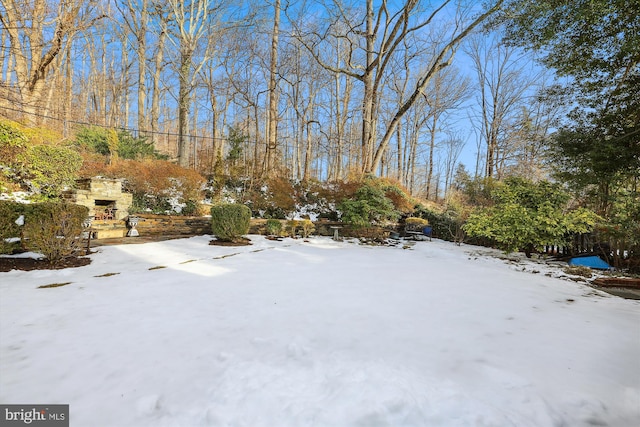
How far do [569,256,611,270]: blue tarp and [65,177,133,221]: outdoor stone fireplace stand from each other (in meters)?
12.8

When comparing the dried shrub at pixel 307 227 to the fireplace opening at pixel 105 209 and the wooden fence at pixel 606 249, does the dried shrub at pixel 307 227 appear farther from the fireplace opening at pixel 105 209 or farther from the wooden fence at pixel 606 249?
the wooden fence at pixel 606 249

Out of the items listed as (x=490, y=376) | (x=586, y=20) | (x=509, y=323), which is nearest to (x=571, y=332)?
(x=509, y=323)

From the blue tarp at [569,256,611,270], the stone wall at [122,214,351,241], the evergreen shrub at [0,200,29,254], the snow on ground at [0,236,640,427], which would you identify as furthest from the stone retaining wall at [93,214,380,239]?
the blue tarp at [569,256,611,270]

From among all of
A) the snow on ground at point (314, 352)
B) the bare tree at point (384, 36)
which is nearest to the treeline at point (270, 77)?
the bare tree at point (384, 36)

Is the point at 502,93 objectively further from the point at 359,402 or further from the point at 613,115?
the point at 359,402

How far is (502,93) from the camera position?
16.7 metres

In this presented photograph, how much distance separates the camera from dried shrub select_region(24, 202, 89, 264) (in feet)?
13.4

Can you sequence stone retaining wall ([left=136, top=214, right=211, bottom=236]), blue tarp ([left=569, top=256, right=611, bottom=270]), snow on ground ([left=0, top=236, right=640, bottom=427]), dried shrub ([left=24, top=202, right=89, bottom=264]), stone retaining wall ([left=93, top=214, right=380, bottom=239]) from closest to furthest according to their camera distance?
snow on ground ([left=0, top=236, right=640, bottom=427])
dried shrub ([left=24, top=202, right=89, bottom=264])
blue tarp ([left=569, top=256, right=611, bottom=270])
stone retaining wall ([left=93, top=214, right=380, bottom=239])
stone retaining wall ([left=136, top=214, right=211, bottom=236])

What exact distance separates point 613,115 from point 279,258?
28.6 feet

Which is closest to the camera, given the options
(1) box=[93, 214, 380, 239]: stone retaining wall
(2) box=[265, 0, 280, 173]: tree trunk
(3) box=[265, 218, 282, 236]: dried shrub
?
(1) box=[93, 214, 380, 239]: stone retaining wall

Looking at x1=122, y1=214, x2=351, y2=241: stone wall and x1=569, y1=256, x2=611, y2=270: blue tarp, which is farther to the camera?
x1=122, y1=214, x2=351, y2=241: stone wall

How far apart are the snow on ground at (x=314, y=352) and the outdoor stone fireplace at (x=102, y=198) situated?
206 inches

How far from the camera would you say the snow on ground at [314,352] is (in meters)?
1.40

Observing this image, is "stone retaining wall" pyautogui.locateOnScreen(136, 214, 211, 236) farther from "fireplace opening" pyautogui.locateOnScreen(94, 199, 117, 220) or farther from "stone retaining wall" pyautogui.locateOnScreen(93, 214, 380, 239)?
"fireplace opening" pyautogui.locateOnScreen(94, 199, 117, 220)
